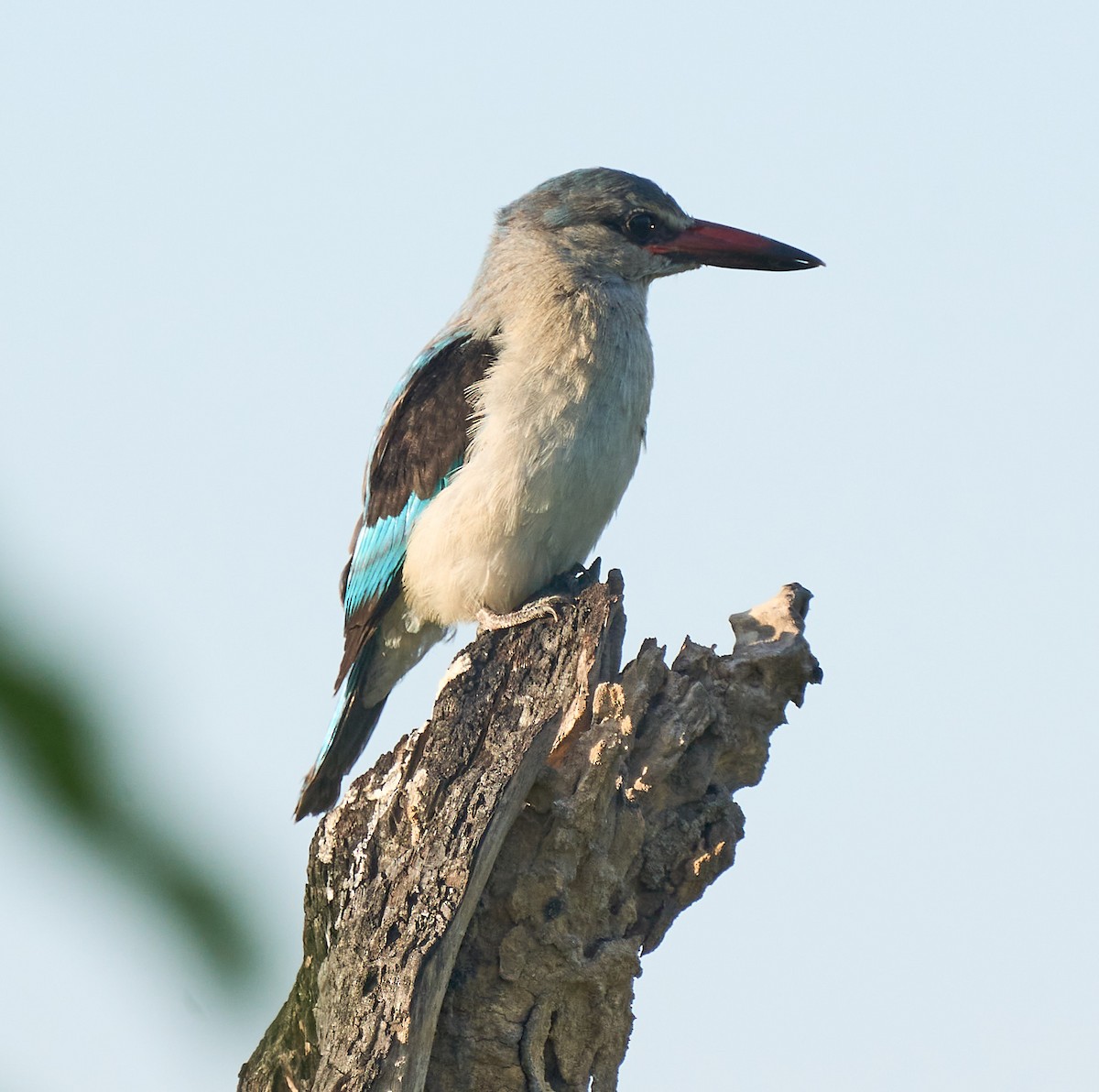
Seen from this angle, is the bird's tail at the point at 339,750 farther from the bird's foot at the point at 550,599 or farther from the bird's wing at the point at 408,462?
the bird's foot at the point at 550,599

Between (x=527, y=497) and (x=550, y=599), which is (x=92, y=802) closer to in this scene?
(x=550, y=599)

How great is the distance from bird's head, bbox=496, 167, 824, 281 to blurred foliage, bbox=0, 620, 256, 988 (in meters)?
6.35

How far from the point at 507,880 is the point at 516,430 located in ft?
8.39

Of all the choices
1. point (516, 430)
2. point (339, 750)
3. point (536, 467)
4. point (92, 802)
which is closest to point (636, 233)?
point (516, 430)

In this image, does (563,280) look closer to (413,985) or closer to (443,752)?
(443,752)

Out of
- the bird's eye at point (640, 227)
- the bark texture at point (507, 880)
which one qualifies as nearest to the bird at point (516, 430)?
the bird's eye at point (640, 227)

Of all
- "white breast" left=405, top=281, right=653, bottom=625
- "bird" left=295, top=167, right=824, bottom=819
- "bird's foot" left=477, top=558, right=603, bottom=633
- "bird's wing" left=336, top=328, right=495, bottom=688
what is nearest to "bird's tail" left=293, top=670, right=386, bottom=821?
"bird" left=295, top=167, right=824, bottom=819

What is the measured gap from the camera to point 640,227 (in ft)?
22.4

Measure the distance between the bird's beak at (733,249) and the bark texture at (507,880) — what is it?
10.8ft

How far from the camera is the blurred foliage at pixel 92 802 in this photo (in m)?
0.46

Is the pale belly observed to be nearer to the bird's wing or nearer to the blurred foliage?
the bird's wing

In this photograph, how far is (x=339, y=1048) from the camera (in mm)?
3283

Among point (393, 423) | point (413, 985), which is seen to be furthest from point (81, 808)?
point (393, 423)

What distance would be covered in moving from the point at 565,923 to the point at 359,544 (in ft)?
10.7
